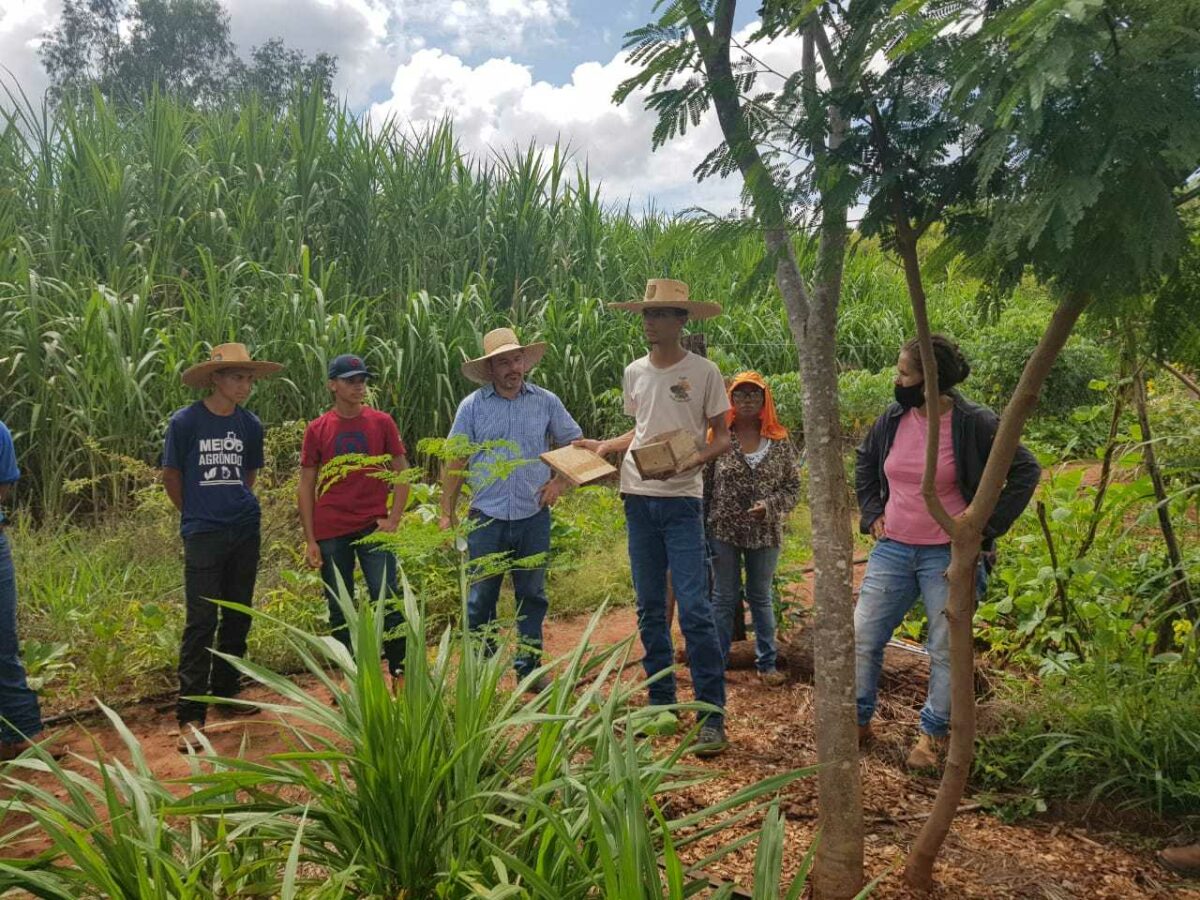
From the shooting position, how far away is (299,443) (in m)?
6.47

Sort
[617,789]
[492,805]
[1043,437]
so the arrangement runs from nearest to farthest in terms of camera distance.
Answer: [617,789]
[492,805]
[1043,437]

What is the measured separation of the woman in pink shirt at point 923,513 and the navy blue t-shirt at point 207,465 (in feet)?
8.92

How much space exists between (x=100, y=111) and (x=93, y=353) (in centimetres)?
387

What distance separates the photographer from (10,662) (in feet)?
12.2


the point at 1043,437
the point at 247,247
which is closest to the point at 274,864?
the point at 247,247

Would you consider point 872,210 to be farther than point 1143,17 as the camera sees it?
Yes

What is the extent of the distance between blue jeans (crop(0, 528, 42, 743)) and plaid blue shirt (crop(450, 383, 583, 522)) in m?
1.86

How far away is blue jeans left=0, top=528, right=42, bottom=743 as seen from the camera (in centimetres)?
370

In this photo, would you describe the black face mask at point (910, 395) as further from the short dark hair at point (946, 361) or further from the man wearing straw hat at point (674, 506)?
the man wearing straw hat at point (674, 506)

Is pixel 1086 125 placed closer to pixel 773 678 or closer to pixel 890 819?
pixel 890 819

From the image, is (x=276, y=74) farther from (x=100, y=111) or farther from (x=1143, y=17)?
(x=1143, y=17)

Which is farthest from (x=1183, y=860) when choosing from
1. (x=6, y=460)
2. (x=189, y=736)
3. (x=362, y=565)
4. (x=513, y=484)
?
(x=6, y=460)

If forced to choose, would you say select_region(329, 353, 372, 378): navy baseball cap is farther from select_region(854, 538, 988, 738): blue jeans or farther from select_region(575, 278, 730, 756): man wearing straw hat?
select_region(854, 538, 988, 738): blue jeans

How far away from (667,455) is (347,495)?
165cm
